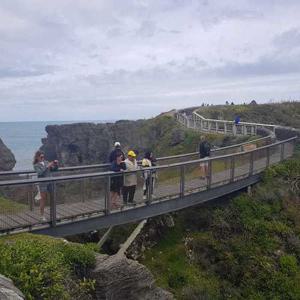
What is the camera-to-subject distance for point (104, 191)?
10961 millimetres

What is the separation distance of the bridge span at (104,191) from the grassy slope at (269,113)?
1589cm

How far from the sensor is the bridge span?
9.64m

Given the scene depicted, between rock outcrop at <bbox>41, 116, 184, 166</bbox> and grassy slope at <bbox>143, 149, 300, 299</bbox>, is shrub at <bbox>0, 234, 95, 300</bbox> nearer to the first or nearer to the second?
grassy slope at <bbox>143, 149, 300, 299</bbox>

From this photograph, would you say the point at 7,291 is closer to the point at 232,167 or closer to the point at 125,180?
the point at 125,180

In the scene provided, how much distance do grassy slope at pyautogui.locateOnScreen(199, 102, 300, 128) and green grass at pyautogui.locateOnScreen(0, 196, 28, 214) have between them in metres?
24.6

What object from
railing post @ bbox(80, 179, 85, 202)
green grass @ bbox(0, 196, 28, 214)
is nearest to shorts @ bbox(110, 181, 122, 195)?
railing post @ bbox(80, 179, 85, 202)

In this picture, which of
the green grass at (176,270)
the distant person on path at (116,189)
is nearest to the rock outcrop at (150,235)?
the green grass at (176,270)

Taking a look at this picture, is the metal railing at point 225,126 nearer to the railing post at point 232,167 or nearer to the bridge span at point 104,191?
the bridge span at point 104,191

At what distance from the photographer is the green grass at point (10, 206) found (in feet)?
30.3

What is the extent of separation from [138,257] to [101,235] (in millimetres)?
1225

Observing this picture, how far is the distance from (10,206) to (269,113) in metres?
28.9

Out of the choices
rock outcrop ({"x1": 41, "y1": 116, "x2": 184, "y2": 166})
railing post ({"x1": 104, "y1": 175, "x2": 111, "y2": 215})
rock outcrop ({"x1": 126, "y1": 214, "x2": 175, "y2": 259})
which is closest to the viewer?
railing post ({"x1": 104, "y1": 175, "x2": 111, "y2": 215})

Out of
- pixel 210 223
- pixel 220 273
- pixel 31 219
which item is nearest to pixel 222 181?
pixel 210 223

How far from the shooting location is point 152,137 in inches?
1652
